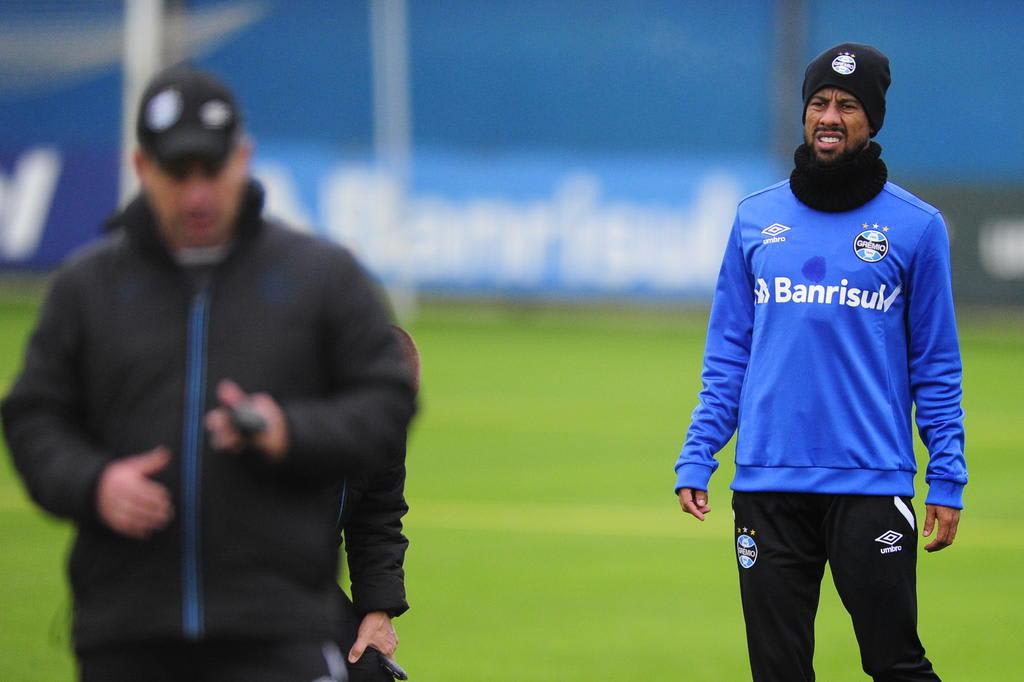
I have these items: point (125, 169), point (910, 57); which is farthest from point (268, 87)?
point (910, 57)

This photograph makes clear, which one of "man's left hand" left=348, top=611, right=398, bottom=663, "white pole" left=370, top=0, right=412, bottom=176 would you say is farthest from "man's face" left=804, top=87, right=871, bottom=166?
"white pole" left=370, top=0, right=412, bottom=176

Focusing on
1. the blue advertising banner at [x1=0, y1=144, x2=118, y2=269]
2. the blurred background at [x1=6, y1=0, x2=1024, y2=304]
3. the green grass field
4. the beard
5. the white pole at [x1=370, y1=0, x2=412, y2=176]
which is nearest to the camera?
the beard

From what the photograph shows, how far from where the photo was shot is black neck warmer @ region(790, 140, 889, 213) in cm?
547

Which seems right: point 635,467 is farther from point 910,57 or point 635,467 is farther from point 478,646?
point 910,57

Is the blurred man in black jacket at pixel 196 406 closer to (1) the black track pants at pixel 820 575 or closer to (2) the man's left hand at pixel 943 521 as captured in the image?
(1) the black track pants at pixel 820 575

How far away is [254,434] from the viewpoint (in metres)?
3.52

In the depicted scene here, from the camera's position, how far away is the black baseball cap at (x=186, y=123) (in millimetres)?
3617

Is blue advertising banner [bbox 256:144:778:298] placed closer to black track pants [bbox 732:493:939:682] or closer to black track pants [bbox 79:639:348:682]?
black track pants [bbox 732:493:939:682]

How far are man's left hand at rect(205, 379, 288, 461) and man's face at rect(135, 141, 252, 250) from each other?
0.34 m

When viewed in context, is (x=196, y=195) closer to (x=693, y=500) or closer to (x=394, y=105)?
(x=693, y=500)

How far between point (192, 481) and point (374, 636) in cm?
151

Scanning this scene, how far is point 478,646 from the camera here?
8289 mm

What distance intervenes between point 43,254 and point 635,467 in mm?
17153

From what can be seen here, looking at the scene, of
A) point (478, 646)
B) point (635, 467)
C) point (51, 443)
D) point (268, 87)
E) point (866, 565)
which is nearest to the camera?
point (51, 443)
